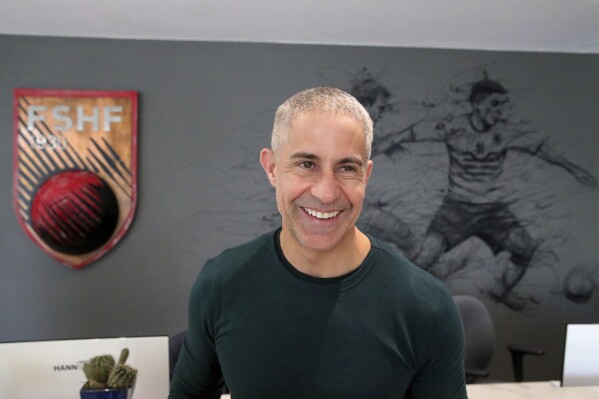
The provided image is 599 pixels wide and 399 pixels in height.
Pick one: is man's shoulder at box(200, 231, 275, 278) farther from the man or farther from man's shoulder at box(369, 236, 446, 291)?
man's shoulder at box(369, 236, 446, 291)

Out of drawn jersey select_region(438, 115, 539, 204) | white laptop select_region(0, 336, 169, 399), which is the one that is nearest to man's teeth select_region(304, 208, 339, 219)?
white laptop select_region(0, 336, 169, 399)

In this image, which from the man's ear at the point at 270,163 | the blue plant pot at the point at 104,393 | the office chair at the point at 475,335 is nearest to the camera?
the man's ear at the point at 270,163

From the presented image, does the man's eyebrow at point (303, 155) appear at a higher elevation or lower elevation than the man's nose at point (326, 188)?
higher

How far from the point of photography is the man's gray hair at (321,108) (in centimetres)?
116

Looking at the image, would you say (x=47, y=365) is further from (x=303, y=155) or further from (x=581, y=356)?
(x=581, y=356)

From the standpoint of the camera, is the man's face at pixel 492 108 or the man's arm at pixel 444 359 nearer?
the man's arm at pixel 444 359

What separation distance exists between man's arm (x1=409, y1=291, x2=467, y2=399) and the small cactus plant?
0.96 m

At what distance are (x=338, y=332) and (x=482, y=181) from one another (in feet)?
10.1

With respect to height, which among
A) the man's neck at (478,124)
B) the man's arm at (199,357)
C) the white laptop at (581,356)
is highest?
the man's neck at (478,124)

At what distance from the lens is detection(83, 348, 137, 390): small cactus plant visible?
178 centimetres

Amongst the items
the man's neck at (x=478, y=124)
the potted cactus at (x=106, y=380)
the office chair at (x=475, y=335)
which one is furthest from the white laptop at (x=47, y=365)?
the man's neck at (x=478, y=124)

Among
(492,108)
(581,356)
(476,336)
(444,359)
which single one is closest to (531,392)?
(581,356)

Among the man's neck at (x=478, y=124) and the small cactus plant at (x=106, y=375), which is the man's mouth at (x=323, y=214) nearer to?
the small cactus plant at (x=106, y=375)

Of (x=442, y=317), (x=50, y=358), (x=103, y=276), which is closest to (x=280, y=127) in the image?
(x=442, y=317)
